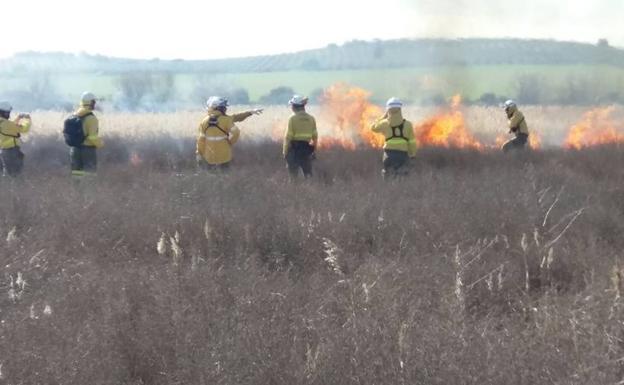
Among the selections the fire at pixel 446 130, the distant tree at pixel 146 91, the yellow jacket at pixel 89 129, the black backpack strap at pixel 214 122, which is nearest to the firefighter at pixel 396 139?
the black backpack strap at pixel 214 122

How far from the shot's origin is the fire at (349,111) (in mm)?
16719

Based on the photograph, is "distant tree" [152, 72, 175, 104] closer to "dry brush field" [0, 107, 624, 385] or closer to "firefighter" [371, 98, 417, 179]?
"firefighter" [371, 98, 417, 179]

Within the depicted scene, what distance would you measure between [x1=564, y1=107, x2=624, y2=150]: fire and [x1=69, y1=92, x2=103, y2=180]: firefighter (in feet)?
36.1

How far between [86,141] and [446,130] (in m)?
8.53

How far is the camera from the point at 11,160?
10.9 meters

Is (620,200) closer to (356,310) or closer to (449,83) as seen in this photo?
(356,310)

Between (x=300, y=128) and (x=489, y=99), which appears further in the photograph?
(x=489, y=99)

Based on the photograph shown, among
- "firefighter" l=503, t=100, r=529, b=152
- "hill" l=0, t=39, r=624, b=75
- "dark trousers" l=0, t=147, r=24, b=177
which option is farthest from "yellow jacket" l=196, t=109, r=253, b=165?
"hill" l=0, t=39, r=624, b=75

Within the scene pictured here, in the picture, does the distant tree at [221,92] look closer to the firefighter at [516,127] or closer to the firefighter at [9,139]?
the firefighter at [516,127]

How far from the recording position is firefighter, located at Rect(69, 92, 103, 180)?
10047 mm

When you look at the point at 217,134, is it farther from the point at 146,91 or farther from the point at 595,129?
the point at 146,91

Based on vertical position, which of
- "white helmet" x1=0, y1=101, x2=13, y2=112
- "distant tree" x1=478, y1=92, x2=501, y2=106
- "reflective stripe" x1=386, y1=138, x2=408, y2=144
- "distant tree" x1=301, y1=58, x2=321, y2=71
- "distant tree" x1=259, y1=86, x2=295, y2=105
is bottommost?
"distant tree" x1=259, y1=86, x2=295, y2=105

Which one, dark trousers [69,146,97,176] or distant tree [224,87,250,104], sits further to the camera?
distant tree [224,87,250,104]

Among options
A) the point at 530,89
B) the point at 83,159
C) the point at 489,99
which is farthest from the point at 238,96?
the point at 83,159
